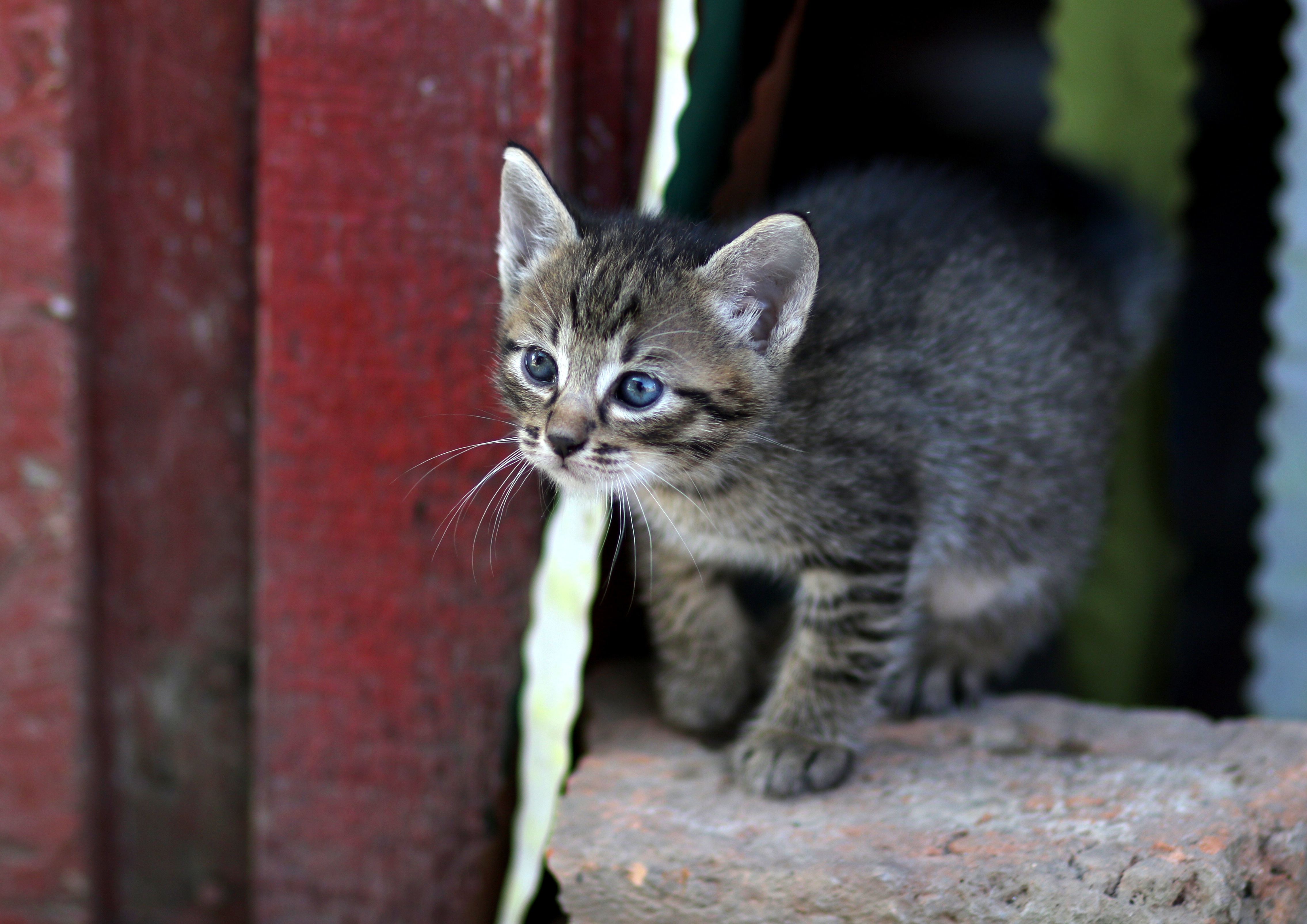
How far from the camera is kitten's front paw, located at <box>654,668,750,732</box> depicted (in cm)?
206

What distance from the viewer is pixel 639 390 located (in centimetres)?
175

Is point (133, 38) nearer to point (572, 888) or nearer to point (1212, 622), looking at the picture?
point (572, 888)

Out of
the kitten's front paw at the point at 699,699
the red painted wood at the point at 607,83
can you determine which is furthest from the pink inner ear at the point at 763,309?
the kitten's front paw at the point at 699,699

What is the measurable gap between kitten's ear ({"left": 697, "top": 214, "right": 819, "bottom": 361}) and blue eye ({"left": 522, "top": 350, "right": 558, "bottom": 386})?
0.29 m

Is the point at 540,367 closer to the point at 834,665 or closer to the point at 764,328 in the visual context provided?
the point at 764,328

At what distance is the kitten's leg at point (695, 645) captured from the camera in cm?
206

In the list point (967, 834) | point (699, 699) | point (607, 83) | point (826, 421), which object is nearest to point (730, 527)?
point (826, 421)

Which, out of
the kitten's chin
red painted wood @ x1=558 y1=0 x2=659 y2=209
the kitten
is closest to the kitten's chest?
the kitten

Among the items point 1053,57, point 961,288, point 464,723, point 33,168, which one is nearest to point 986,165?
point 1053,57

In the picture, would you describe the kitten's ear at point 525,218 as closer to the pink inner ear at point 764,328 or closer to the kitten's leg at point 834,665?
the pink inner ear at point 764,328

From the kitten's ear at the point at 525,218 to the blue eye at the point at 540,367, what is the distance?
0.15 m

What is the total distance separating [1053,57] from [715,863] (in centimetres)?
218

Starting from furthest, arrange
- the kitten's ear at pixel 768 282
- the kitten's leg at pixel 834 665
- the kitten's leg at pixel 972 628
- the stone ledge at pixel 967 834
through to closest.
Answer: the kitten's leg at pixel 972 628, the kitten's leg at pixel 834 665, the kitten's ear at pixel 768 282, the stone ledge at pixel 967 834

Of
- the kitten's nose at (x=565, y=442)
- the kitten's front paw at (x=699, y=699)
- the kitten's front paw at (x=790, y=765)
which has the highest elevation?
the kitten's nose at (x=565, y=442)
